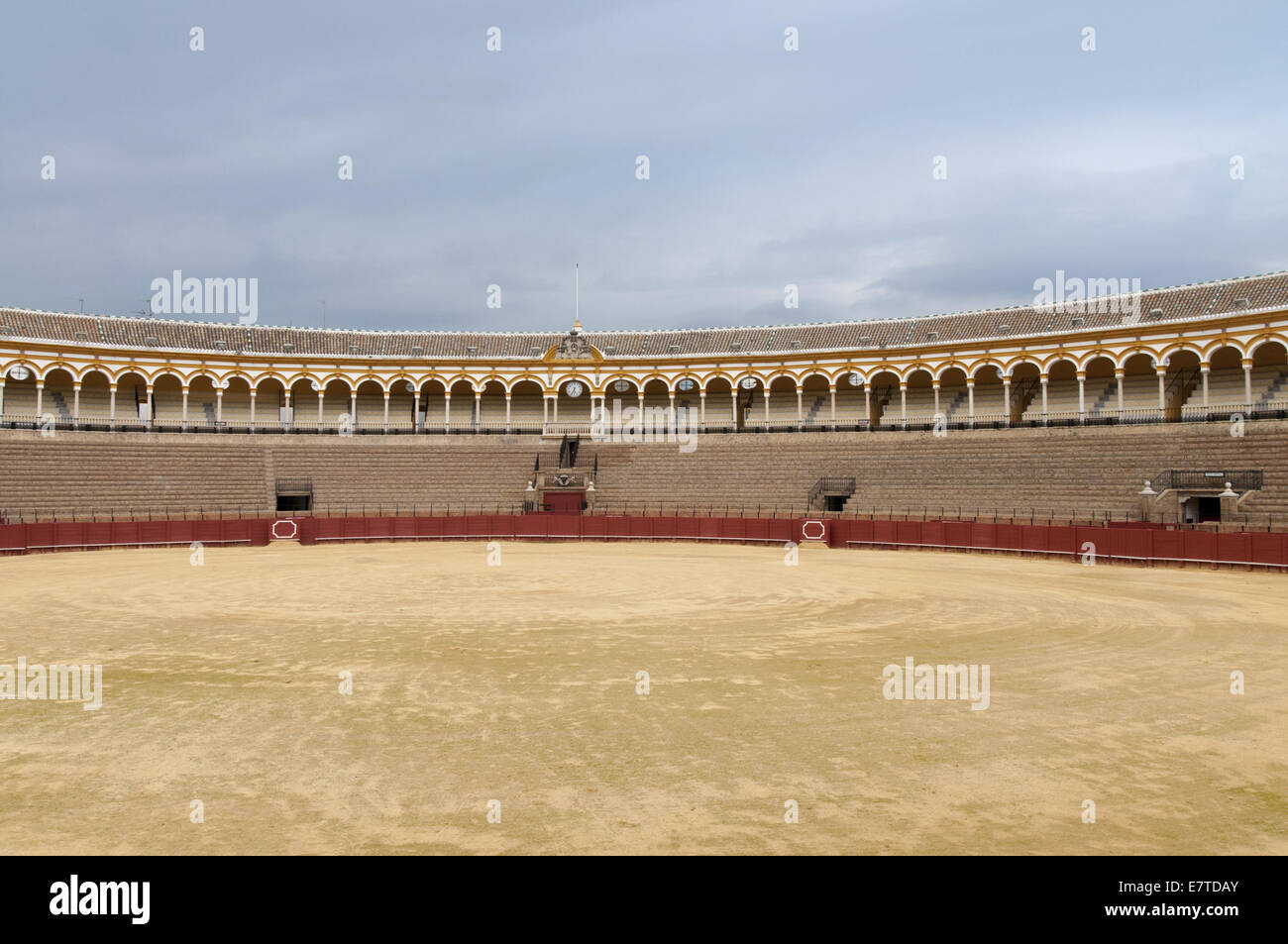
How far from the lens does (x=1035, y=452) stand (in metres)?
35.9

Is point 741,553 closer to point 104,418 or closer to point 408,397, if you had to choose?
point 408,397

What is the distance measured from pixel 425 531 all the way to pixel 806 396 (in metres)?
A: 25.3

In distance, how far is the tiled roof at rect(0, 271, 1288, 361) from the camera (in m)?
38.1

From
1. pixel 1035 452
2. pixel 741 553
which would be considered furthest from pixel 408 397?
pixel 1035 452

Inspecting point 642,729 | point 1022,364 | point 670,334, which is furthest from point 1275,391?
point 642,729

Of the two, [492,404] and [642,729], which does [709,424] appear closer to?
[492,404]

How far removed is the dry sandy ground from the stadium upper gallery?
16.0 meters

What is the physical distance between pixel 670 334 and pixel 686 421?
631 centimetres

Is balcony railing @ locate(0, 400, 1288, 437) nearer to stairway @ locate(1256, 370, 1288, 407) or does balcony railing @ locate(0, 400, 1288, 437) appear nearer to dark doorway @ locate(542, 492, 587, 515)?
stairway @ locate(1256, 370, 1288, 407)

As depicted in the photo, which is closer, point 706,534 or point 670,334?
point 706,534

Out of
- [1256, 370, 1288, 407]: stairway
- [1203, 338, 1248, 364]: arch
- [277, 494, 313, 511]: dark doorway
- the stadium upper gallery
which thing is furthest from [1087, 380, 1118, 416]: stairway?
[277, 494, 313, 511]: dark doorway

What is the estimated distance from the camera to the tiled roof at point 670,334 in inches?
1501

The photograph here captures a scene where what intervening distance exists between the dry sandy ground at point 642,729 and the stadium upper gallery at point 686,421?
52.6 feet

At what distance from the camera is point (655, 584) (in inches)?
762
